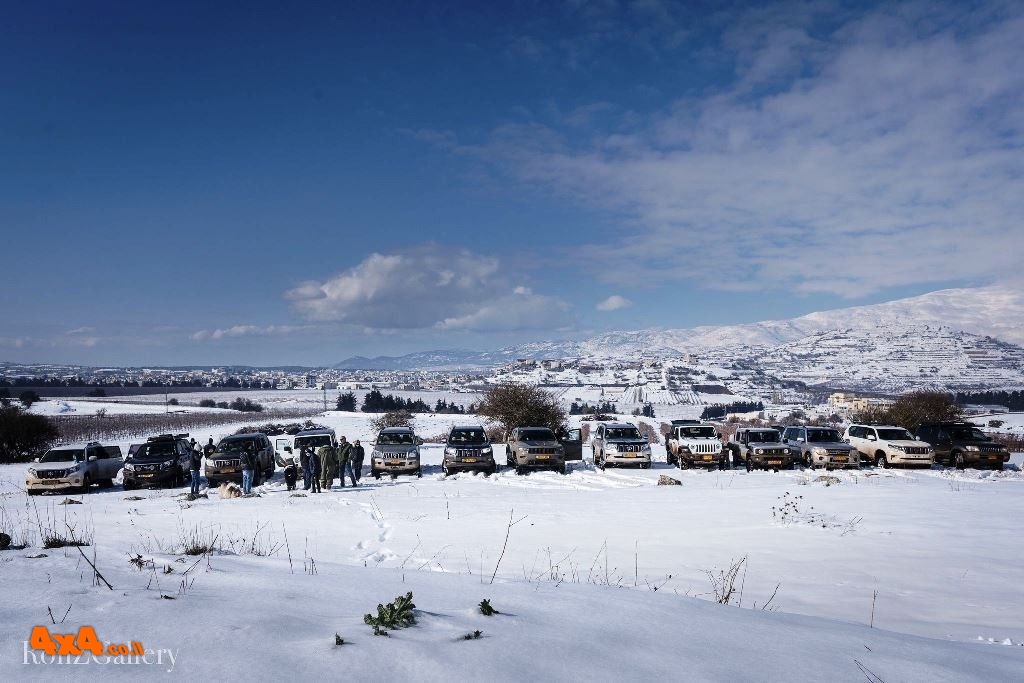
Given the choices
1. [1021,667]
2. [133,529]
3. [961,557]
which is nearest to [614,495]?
[961,557]

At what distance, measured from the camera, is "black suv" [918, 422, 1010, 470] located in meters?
25.1

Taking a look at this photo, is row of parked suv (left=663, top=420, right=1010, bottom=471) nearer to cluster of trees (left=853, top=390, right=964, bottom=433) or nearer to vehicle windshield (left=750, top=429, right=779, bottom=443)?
vehicle windshield (left=750, top=429, right=779, bottom=443)

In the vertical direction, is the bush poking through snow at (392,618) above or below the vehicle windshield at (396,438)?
above

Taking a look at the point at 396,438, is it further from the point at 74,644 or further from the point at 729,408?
the point at 729,408

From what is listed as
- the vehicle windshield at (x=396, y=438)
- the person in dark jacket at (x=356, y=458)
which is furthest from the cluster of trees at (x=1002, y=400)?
the person in dark jacket at (x=356, y=458)

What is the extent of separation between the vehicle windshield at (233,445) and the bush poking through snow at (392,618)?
69.9 ft

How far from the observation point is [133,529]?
10.8m

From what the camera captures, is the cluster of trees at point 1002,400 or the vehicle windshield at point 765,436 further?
the cluster of trees at point 1002,400

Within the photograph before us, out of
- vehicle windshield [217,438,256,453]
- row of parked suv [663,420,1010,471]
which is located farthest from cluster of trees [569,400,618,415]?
vehicle windshield [217,438,256,453]

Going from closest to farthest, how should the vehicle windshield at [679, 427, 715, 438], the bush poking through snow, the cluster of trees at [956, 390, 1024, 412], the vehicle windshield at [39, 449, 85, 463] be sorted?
the bush poking through snow < the vehicle windshield at [39, 449, 85, 463] < the vehicle windshield at [679, 427, 715, 438] < the cluster of trees at [956, 390, 1024, 412]

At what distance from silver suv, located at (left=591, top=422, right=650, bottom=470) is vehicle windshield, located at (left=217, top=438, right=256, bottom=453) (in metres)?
15.2

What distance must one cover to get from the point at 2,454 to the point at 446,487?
30.3 metres

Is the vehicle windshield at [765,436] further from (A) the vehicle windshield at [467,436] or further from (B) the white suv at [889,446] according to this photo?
(A) the vehicle windshield at [467,436]

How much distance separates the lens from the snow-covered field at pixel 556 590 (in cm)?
370
